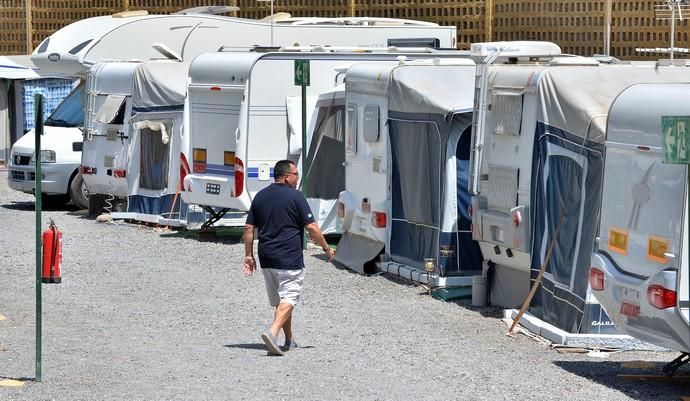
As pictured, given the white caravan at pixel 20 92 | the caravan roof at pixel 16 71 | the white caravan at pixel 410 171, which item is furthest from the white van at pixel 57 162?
the white caravan at pixel 410 171

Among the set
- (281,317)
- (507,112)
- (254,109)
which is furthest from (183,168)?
(281,317)

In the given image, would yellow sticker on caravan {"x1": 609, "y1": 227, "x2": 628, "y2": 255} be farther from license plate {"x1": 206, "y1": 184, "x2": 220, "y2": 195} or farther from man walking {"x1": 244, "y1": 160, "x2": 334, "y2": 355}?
license plate {"x1": 206, "y1": 184, "x2": 220, "y2": 195}

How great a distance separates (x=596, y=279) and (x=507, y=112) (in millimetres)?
3129

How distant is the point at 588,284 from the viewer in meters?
11.5

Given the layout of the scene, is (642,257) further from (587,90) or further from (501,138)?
(501,138)

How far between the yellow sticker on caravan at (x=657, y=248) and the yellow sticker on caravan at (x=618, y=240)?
34 cm

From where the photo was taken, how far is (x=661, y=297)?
371 inches

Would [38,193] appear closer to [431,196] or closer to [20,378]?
[20,378]

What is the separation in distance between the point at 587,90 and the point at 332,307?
3352 millimetres

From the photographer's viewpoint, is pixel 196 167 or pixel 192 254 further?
pixel 196 167

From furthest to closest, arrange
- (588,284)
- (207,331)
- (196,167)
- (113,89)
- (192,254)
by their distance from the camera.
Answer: (113,89)
(196,167)
(192,254)
(207,331)
(588,284)

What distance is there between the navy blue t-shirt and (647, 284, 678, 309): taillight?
2.94 metres

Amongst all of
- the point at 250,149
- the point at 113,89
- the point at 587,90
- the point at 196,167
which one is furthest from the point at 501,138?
the point at 113,89

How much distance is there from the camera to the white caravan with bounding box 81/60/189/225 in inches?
806
